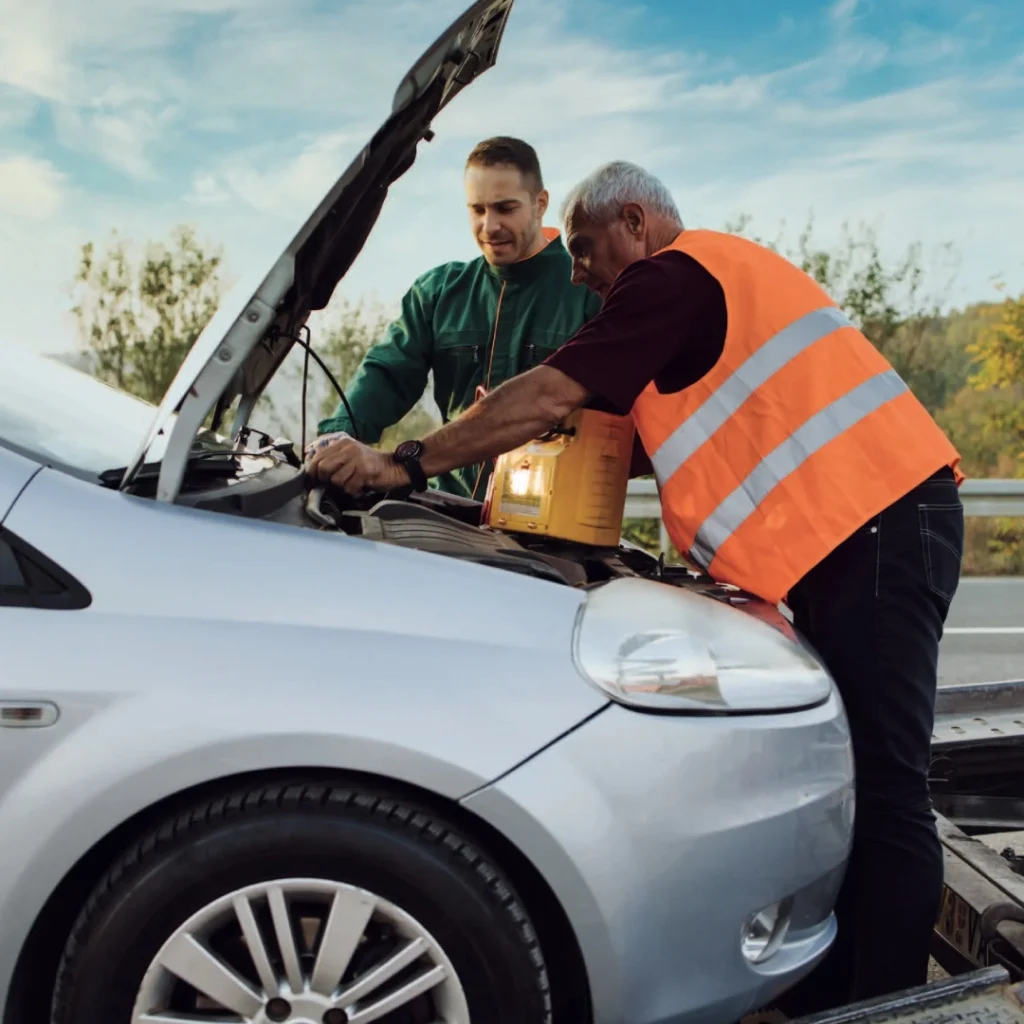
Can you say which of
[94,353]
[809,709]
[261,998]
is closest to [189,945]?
[261,998]

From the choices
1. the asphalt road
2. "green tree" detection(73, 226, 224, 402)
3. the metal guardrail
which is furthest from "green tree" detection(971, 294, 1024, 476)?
"green tree" detection(73, 226, 224, 402)

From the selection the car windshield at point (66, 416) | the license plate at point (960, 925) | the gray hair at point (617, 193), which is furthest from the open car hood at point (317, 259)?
the license plate at point (960, 925)

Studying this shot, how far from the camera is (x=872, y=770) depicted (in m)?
2.30

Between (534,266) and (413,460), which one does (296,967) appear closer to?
(413,460)

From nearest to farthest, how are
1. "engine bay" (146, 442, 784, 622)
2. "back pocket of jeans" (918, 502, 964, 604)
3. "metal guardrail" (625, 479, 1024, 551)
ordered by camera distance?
"engine bay" (146, 442, 784, 622), "back pocket of jeans" (918, 502, 964, 604), "metal guardrail" (625, 479, 1024, 551)

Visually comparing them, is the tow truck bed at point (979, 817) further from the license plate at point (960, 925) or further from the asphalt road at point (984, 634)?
the asphalt road at point (984, 634)

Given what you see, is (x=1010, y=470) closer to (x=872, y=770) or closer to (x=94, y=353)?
(x=94, y=353)

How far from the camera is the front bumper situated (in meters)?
1.70

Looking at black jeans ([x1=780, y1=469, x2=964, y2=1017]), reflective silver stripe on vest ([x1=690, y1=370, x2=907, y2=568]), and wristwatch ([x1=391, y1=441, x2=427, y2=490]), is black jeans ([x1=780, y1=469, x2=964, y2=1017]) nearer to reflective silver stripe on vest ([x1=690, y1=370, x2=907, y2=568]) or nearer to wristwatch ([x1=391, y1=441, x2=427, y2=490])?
reflective silver stripe on vest ([x1=690, y1=370, x2=907, y2=568])

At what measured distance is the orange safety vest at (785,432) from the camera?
2.34 metres

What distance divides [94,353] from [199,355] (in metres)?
7.48

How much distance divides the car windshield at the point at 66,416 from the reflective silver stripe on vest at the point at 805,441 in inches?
45.8

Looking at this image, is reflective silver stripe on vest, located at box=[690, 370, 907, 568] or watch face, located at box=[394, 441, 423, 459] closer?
reflective silver stripe on vest, located at box=[690, 370, 907, 568]

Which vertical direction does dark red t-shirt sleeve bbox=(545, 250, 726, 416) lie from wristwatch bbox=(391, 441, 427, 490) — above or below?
above
